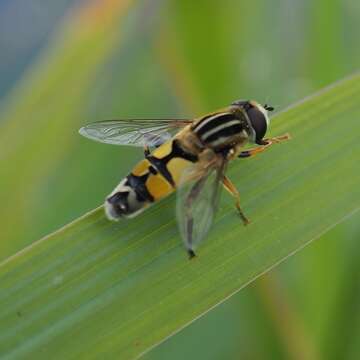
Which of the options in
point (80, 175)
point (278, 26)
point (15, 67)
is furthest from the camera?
point (15, 67)

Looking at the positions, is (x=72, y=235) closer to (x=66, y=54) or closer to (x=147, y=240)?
(x=147, y=240)

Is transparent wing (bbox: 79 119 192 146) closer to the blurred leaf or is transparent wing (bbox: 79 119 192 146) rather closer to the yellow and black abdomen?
the blurred leaf

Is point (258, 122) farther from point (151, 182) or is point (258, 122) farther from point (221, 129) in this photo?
point (151, 182)

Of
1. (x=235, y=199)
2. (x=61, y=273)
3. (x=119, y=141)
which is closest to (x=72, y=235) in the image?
(x=61, y=273)

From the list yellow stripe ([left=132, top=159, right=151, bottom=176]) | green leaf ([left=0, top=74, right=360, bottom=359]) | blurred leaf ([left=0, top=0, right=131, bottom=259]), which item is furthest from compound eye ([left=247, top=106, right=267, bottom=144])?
blurred leaf ([left=0, top=0, right=131, bottom=259])

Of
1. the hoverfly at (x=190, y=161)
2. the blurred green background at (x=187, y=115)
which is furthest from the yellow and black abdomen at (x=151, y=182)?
the blurred green background at (x=187, y=115)

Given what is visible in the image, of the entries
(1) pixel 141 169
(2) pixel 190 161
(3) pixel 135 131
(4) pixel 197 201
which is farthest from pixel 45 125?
(4) pixel 197 201
